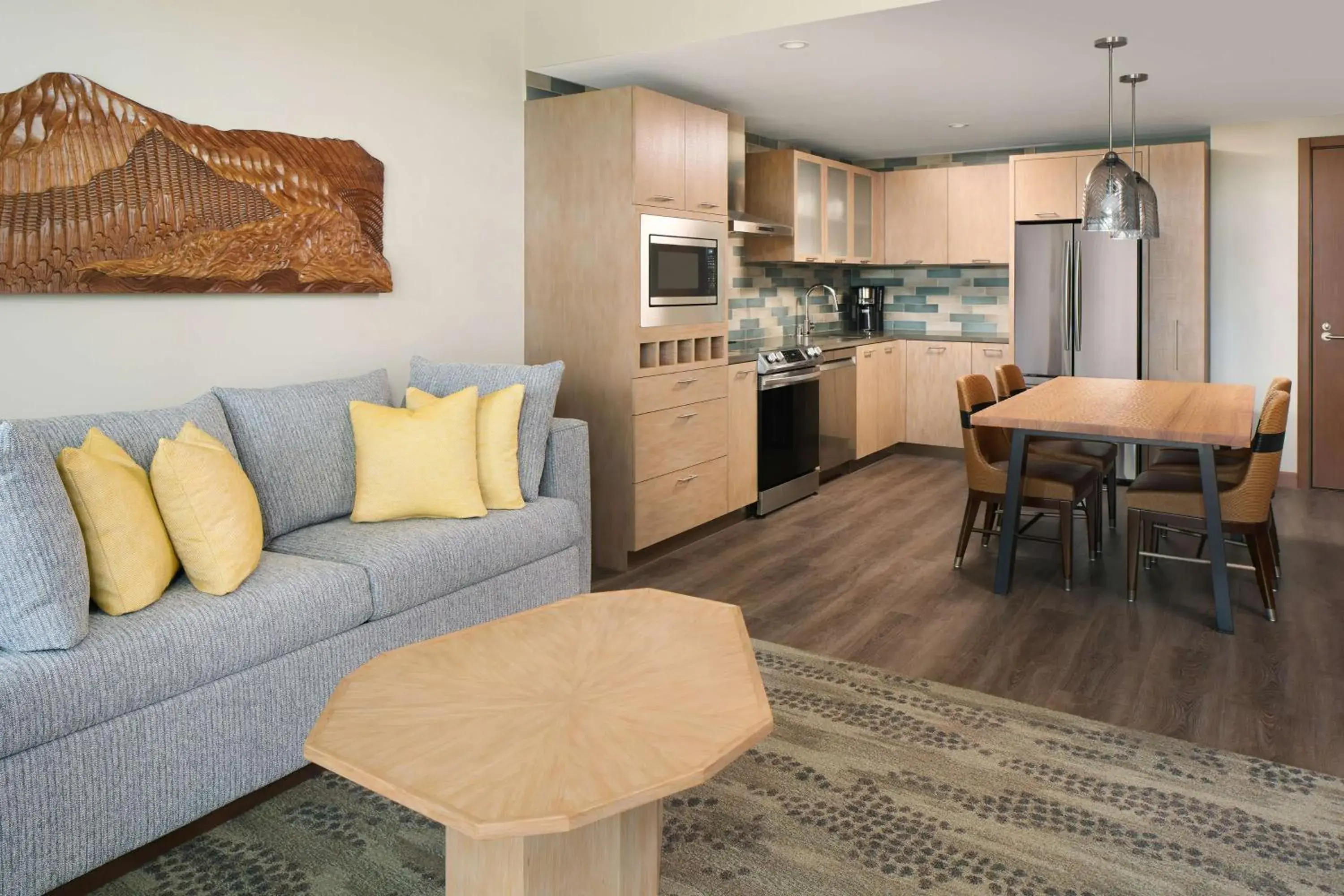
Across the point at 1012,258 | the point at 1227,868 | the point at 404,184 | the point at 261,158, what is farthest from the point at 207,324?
the point at 1012,258

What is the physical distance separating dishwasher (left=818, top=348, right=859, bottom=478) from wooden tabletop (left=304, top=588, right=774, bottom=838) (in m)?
4.30

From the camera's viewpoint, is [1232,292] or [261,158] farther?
[1232,292]

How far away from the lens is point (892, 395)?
7562 millimetres

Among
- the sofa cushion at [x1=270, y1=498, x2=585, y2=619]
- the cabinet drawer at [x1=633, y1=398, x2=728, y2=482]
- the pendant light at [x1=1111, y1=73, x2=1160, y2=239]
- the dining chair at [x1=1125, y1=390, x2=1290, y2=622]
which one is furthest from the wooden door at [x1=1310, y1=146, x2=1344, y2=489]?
the sofa cushion at [x1=270, y1=498, x2=585, y2=619]

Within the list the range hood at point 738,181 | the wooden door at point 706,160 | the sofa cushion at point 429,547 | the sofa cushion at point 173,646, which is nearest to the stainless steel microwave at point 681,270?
the wooden door at point 706,160

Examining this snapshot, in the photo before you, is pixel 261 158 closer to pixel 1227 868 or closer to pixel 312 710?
pixel 312 710

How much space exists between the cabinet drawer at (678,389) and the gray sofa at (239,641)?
3.07 feet

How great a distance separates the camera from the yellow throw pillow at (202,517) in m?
2.58

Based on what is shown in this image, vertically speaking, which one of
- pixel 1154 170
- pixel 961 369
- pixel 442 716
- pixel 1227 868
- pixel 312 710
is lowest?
pixel 1227 868

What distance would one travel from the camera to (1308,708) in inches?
120

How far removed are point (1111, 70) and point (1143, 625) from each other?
2.56m

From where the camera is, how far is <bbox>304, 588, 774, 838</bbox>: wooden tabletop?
147 centimetres

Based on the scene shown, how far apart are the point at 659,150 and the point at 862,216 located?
3.12 m

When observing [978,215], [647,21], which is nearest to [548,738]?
[647,21]
